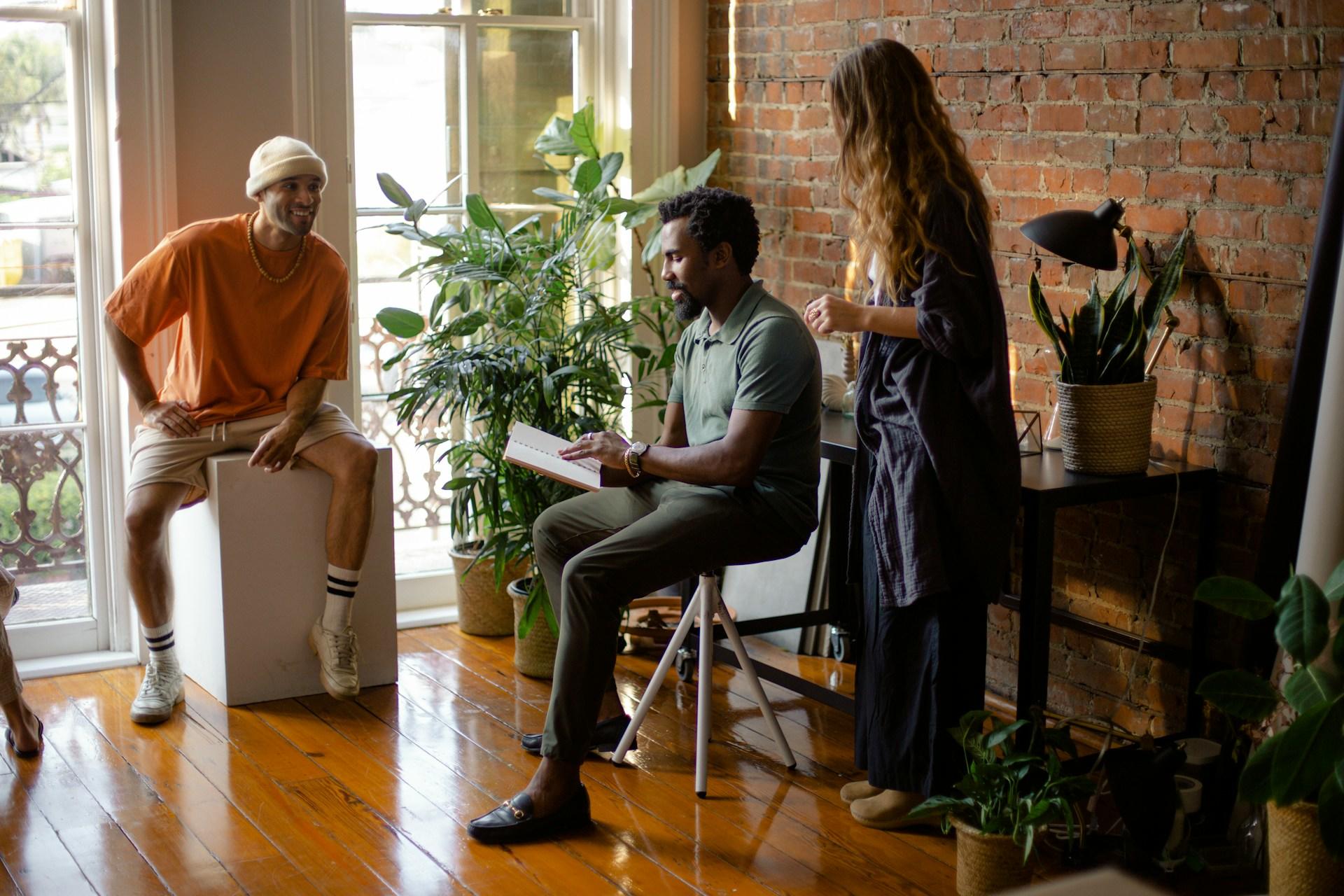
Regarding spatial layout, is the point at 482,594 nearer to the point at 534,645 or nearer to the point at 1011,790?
the point at 534,645

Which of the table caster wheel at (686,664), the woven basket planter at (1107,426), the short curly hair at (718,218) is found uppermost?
the short curly hair at (718,218)

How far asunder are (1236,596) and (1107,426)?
689 millimetres

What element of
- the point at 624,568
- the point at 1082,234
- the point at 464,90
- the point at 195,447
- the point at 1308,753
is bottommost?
the point at 1308,753

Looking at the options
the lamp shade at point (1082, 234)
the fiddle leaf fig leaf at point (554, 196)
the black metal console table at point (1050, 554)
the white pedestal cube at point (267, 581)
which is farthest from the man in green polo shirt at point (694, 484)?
the fiddle leaf fig leaf at point (554, 196)

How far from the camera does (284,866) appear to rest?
9.59 ft

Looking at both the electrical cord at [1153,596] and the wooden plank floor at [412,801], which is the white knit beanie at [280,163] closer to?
the wooden plank floor at [412,801]

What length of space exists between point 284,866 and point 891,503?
1.41 metres

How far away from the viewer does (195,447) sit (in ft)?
12.4

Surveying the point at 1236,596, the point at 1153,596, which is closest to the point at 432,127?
the point at 1153,596

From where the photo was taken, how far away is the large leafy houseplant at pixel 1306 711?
2.39 m

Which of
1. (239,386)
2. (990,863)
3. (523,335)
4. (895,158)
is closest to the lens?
(990,863)

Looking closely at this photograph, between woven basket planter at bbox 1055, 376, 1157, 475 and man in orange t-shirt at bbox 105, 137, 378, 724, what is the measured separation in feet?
5.79

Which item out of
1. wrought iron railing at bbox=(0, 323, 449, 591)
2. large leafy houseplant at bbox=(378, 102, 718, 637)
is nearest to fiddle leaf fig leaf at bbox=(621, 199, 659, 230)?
large leafy houseplant at bbox=(378, 102, 718, 637)

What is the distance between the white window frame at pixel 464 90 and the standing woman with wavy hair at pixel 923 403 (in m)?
1.80
